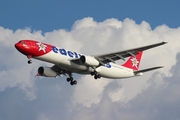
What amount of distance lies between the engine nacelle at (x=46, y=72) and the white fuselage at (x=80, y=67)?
18.3 ft

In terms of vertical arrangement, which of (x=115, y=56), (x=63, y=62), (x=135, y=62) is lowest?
(x=63, y=62)

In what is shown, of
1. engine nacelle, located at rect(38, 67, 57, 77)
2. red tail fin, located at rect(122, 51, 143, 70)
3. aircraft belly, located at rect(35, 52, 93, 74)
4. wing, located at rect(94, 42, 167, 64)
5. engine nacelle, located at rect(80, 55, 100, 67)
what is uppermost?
red tail fin, located at rect(122, 51, 143, 70)

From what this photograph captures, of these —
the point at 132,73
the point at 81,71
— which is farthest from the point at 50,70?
the point at 132,73

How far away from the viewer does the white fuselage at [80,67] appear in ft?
240

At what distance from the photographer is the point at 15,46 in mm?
72625

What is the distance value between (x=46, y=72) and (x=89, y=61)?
8976 mm

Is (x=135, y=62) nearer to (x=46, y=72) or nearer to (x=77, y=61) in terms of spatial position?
(x=46, y=72)

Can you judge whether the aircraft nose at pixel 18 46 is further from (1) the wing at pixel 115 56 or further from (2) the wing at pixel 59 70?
(1) the wing at pixel 115 56

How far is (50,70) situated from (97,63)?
8.64m

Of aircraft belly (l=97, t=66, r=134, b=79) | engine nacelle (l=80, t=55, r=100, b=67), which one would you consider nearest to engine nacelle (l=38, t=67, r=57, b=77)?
aircraft belly (l=97, t=66, r=134, b=79)

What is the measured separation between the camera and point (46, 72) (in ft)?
268

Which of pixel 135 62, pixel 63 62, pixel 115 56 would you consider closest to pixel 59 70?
pixel 63 62

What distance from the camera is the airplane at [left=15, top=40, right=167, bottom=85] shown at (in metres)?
72.4

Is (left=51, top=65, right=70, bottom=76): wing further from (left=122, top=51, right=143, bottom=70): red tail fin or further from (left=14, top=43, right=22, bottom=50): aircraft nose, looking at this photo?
(left=14, top=43, right=22, bottom=50): aircraft nose
